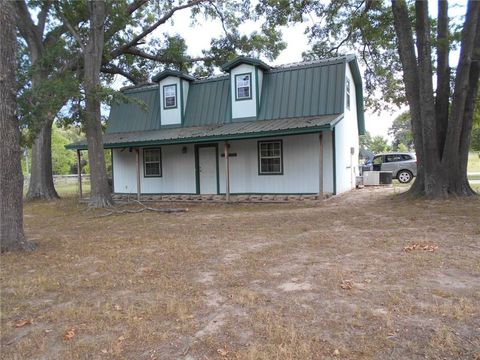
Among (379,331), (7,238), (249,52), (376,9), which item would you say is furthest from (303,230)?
(249,52)

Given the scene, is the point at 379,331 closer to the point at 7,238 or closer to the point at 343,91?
the point at 7,238

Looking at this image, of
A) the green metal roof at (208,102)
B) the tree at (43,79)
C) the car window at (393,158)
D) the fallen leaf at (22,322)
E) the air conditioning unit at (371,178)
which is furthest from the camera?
the car window at (393,158)

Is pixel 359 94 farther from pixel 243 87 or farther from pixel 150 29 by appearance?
pixel 150 29

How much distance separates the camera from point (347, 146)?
15883 mm

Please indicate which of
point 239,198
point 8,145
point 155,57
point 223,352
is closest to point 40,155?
point 155,57

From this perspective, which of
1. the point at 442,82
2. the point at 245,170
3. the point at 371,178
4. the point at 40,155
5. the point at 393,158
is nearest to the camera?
the point at 442,82

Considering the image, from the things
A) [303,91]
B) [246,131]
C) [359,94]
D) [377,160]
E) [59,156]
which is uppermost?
[359,94]

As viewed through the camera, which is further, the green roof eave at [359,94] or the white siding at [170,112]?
the green roof eave at [359,94]

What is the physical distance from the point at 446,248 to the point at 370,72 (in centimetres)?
1414

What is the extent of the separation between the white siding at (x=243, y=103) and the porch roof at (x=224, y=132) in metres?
0.38

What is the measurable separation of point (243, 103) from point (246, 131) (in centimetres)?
240

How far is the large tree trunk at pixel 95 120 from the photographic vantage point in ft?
43.6

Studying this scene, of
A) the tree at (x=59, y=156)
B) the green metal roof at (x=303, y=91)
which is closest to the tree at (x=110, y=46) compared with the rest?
the green metal roof at (x=303, y=91)

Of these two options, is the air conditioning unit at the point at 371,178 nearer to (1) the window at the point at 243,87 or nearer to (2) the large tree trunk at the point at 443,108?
(2) the large tree trunk at the point at 443,108
